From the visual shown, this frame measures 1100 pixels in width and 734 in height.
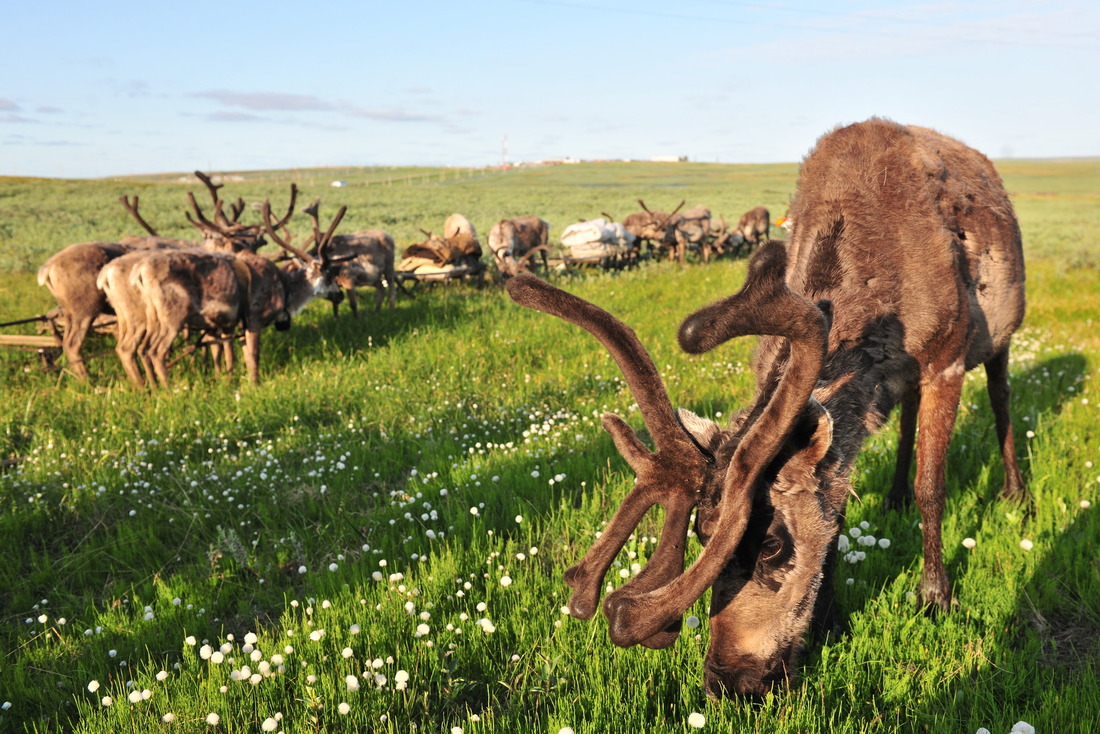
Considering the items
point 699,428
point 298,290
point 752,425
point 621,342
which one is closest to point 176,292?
point 298,290

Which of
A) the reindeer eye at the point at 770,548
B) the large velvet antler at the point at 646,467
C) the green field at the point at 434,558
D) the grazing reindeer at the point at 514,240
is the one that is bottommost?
the green field at the point at 434,558

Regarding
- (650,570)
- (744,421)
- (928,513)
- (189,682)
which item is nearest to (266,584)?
(189,682)

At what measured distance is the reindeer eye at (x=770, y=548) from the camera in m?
2.54

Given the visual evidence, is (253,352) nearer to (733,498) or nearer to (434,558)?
(434,558)

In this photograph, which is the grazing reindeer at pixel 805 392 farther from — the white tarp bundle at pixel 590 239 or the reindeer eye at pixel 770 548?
the white tarp bundle at pixel 590 239

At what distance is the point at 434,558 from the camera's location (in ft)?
13.3

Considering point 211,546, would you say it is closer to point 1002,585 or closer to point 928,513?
point 928,513

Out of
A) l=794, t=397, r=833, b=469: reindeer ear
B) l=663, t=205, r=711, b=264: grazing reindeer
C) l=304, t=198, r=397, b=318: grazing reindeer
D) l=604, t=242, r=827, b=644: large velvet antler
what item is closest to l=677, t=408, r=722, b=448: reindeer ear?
l=604, t=242, r=827, b=644: large velvet antler

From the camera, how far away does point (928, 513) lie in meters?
3.73

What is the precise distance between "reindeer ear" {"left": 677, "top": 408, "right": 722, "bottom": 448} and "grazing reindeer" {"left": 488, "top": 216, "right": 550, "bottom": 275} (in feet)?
45.7

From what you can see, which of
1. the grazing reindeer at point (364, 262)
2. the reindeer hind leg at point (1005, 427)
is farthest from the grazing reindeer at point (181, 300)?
the reindeer hind leg at point (1005, 427)

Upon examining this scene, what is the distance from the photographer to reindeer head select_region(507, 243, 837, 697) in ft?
7.02

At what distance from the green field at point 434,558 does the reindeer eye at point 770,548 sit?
64 cm

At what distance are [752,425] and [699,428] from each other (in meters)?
0.26
